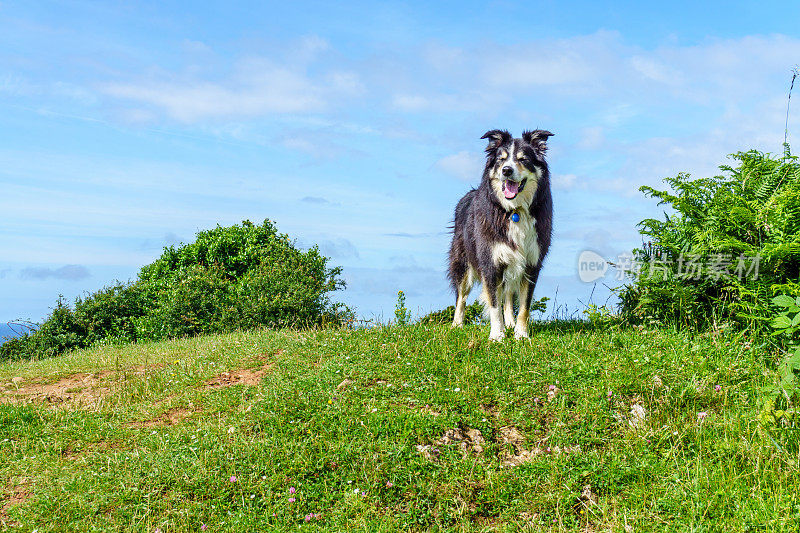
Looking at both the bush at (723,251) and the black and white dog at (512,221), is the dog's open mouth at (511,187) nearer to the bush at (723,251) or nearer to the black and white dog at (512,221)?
the black and white dog at (512,221)

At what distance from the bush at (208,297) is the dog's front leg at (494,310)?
203 inches

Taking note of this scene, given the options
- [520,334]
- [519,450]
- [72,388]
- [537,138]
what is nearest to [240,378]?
[72,388]

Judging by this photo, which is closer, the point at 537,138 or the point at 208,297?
the point at 537,138

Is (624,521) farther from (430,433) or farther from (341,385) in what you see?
(341,385)

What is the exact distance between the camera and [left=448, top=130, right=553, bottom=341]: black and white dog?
820 cm

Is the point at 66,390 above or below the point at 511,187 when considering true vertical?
below

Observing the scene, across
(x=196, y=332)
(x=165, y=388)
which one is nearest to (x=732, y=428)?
(x=165, y=388)

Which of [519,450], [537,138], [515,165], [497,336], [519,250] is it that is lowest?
[519,450]

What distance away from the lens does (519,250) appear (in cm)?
843

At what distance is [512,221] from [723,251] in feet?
9.08

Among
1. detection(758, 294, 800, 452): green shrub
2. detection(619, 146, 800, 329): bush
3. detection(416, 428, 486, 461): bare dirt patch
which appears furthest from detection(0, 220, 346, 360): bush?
detection(758, 294, 800, 452): green shrub

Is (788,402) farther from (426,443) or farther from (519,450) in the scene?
(426,443)

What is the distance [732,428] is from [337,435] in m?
3.70

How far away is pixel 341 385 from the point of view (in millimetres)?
6805
